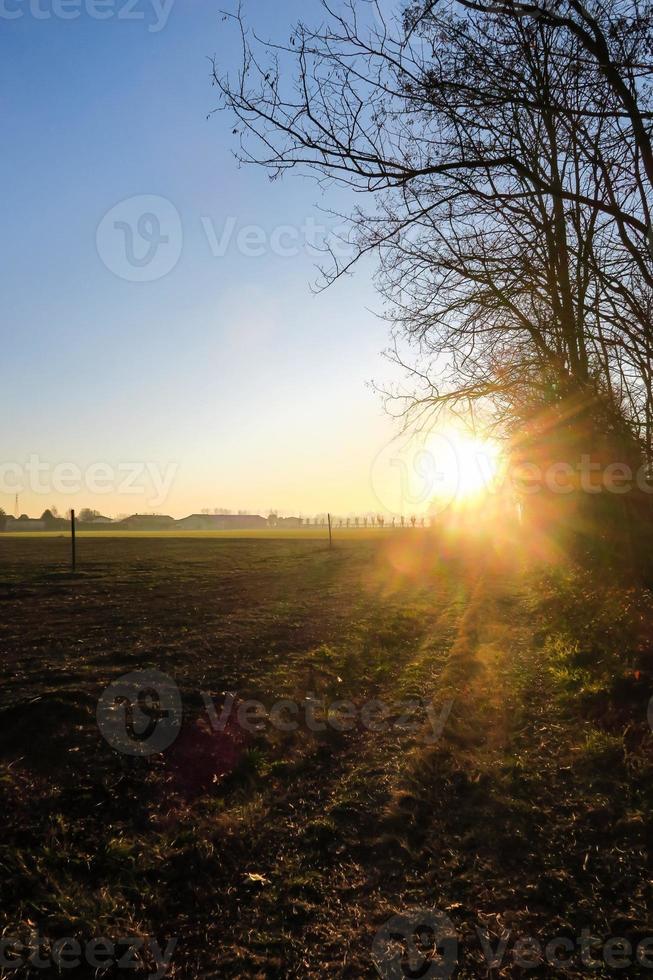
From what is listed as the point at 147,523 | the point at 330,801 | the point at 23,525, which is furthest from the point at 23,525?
the point at 330,801

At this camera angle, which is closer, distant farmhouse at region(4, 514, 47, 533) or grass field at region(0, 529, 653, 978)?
grass field at region(0, 529, 653, 978)

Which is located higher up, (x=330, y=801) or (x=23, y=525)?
(x=23, y=525)

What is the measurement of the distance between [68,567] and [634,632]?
24464 mm

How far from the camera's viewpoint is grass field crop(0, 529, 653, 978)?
340cm

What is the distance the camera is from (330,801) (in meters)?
4.93

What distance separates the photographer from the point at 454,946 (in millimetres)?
3236

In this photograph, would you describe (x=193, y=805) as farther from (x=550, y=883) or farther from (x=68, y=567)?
(x=68, y=567)

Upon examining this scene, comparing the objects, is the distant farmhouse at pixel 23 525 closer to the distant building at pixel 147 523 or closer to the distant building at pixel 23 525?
the distant building at pixel 23 525

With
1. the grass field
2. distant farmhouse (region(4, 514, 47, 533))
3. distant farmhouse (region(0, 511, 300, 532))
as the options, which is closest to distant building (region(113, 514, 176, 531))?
distant farmhouse (region(0, 511, 300, 532))

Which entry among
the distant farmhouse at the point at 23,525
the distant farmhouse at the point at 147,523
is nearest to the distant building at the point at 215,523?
the distant farmhouse at the point at 147,523

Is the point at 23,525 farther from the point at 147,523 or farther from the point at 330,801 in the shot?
the point at 330,801

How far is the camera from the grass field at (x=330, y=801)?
11.2 feet

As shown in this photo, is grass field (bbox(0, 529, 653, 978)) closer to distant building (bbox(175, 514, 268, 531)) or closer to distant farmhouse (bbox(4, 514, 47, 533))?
distant farmhouse (bbox(4, 514, 47, 533))

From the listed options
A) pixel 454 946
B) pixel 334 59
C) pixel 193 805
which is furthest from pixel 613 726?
pixel 334 59
